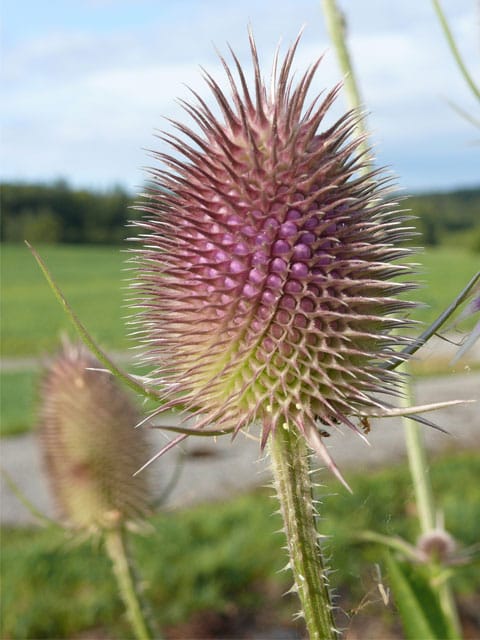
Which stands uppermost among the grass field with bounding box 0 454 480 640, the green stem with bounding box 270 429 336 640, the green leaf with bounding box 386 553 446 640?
the green stem with bounding box 270 429 336 640

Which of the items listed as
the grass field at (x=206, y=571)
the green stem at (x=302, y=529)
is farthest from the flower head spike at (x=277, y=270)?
the grass field at (x=206, y=571)

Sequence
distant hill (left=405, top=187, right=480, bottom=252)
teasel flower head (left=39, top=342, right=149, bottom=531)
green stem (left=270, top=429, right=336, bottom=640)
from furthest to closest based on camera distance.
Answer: distant hill (left=405, top=187, right=480, bottom=252) < teasel flower head (left=39, top=342, right=149, bottom=531) < green stem (left=270, top=429, right=336, bottom=640)

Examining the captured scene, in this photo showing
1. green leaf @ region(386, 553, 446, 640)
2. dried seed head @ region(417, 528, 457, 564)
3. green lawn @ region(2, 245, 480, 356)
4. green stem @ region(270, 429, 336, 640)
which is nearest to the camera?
green stem @ region(270, 429, 336, 640)

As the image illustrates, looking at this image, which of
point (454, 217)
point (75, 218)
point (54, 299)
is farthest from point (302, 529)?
point (454, 217)

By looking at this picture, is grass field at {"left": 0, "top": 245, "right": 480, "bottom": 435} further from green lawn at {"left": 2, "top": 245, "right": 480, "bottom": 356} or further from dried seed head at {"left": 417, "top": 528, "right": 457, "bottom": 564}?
dried seed head at {"left": 417, "top": 528, "right": 457, "bottom": 564}

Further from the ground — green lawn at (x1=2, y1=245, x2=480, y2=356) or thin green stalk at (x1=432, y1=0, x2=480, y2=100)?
thin green stalk at (x1=432, y1=0, x2=480, y2=100)

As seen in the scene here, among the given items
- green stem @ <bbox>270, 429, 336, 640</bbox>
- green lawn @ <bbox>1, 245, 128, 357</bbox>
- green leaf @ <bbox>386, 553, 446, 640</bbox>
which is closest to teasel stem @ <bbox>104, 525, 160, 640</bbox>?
green leaf @ <bbox>386, 553, 446, 640</bbox>

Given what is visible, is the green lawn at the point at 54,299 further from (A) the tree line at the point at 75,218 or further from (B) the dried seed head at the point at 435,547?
(B) the dried seed head at the point at 435,547
